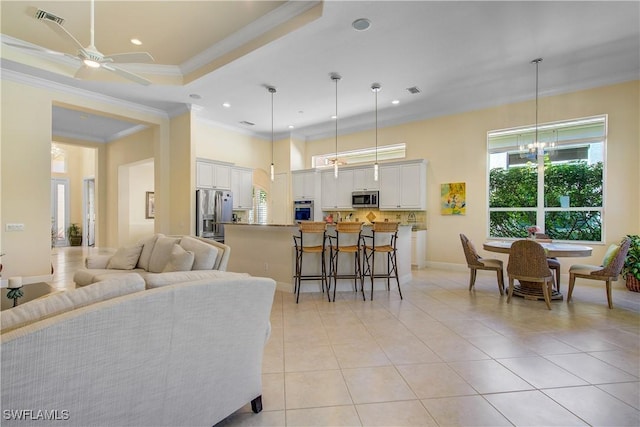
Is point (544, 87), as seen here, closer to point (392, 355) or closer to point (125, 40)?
point (392, 355)

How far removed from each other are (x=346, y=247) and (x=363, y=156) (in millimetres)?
4092

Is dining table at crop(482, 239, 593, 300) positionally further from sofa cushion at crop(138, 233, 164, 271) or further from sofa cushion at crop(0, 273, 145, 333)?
sofa cushion at crop(138, 233, 164, 271)

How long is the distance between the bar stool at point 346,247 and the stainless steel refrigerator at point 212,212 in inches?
106

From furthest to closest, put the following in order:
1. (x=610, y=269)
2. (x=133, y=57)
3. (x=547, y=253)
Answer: (x=547, y=253) → (x=610, y=269) → (x=133, y=57)

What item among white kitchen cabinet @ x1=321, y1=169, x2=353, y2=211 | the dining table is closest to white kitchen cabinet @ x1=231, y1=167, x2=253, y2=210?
white kitchen cabinet @ x1=321, y1=169, x2=353, y2=211

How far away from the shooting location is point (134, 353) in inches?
48.9

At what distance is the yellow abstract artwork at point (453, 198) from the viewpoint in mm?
6438

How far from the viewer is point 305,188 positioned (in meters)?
8.31

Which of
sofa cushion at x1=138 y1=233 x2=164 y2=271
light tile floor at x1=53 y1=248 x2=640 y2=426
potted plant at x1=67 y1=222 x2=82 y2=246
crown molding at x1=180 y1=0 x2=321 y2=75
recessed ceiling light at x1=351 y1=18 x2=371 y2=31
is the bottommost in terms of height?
light tile floor at x1=53 y1=248 x2=640 y2=426

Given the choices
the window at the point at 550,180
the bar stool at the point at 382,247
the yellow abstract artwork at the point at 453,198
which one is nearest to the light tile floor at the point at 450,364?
the bar stool at the point at 382,247

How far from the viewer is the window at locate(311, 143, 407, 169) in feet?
24.5

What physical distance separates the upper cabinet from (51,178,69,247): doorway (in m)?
11.5

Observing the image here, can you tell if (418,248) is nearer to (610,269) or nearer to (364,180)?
(364,180)

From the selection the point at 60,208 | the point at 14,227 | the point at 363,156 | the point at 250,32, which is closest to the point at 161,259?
the point at 14,227
